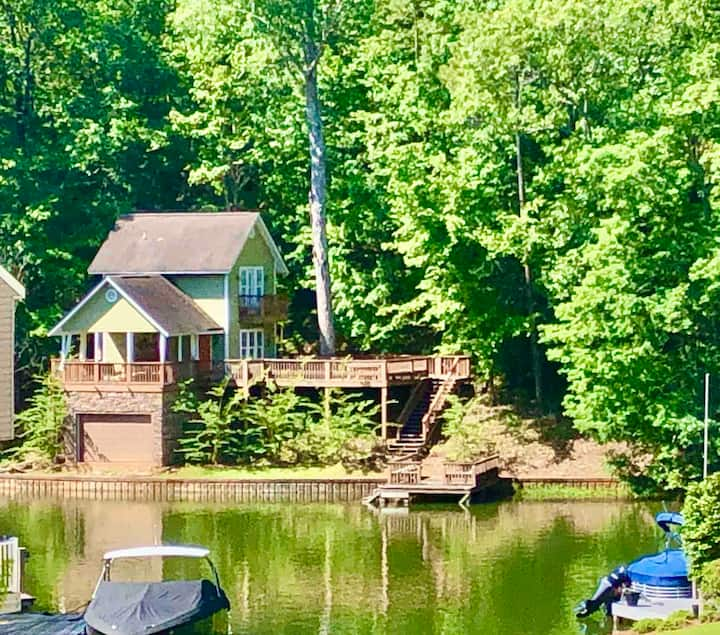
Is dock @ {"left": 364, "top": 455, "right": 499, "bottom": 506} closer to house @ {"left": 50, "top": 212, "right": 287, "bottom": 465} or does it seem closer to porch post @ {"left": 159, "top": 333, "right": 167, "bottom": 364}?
house @ {"left": 50, "top": 212, "right": 287, "bottom": 465}

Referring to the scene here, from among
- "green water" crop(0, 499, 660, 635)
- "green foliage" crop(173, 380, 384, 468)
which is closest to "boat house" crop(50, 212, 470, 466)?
"green foliage" crop(173, 380, 384, 468)

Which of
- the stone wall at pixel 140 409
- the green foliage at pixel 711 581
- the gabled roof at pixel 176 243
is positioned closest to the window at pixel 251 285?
the gabled roof at pixel 176 243

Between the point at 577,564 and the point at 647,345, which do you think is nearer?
the point at 577,564

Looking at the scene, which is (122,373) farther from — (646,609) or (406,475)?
(646,609)

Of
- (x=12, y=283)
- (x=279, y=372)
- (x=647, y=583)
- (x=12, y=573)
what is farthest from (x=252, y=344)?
(x=647, y=583)

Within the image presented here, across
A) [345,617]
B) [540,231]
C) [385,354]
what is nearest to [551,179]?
[540,231]

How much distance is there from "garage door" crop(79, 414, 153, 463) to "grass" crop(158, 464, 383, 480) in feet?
5.24

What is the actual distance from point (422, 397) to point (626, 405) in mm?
10939

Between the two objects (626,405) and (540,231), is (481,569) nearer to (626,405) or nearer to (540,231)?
(626,405)

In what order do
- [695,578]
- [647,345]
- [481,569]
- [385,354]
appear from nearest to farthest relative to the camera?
[695,578]
[481,569]
[647,345]
[385,354]

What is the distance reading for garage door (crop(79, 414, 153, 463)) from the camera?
51719 millimetres

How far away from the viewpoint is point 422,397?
54719mm

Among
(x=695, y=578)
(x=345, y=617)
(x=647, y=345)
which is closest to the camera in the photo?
(x=695, y=578)

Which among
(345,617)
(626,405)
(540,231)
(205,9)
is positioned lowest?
(345,617)
